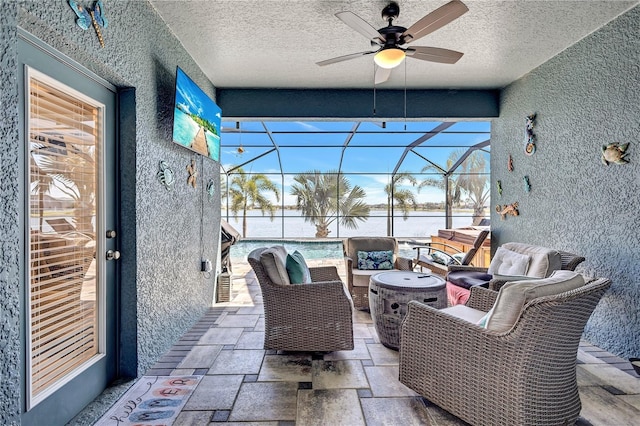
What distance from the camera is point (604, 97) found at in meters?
2.95

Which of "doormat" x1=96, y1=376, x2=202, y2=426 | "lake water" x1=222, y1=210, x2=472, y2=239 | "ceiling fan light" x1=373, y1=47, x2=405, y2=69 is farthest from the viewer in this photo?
"lake water" x1=222, y1=210, x2=472, y2=239

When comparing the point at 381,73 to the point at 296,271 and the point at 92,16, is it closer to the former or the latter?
A: the point at 296,271

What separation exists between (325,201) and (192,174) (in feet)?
26.0

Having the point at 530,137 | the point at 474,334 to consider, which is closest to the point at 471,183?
the point at 530,137

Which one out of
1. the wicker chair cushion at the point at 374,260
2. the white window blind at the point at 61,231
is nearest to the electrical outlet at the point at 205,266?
the white window blind at the point at 61,231

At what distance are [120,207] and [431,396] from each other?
7.66ft

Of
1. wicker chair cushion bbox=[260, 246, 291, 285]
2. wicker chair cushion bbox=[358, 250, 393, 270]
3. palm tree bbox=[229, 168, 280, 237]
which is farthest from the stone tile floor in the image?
palm tree bbox=[229, 168, 280, 237]

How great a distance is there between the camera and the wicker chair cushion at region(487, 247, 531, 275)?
10.8ft

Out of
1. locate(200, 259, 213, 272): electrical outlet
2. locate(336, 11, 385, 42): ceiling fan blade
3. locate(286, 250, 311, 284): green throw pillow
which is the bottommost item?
locate(200, 259, 213, 272): electrical outlet

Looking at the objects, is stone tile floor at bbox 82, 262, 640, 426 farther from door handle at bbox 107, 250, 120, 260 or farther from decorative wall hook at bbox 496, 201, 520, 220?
decorative wall hook at bbox 496, 201, 520, 220

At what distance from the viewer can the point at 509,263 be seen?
11.4 feet

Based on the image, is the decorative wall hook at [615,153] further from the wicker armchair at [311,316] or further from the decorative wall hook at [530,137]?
the wicker armchair at [311,316]

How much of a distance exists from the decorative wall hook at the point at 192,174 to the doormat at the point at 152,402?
5.86ft

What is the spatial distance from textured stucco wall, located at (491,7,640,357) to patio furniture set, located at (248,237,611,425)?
1.17ft
